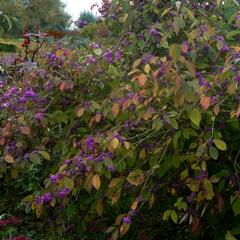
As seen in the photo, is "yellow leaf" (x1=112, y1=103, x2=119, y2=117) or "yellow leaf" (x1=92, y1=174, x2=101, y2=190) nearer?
A: "yellow leaf" (x1=92, y1=174, x2=101, y2=190)

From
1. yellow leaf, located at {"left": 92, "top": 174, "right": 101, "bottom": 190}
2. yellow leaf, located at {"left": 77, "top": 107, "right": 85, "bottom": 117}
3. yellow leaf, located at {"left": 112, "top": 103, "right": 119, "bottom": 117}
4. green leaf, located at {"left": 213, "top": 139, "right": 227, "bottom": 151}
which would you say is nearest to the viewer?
green leaf, located at {"left": 213, "top": 139, "right": 227, "bottom": 151}

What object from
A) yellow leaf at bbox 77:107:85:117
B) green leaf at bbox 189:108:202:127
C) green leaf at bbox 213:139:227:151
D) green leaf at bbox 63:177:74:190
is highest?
green leaf at bbox 189:108:202:127

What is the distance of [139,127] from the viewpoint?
226 cm

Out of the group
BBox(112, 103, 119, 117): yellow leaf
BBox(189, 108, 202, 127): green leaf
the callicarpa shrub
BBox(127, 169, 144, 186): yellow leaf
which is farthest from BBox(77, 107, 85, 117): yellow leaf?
BBox(189, 108, 202, 127): green leaf

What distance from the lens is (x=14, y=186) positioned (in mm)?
3867

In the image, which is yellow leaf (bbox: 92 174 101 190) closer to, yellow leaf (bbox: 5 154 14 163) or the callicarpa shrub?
the callicarpa shrub

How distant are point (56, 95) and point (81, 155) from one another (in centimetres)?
66

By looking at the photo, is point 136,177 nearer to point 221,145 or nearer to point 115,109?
point 115,109

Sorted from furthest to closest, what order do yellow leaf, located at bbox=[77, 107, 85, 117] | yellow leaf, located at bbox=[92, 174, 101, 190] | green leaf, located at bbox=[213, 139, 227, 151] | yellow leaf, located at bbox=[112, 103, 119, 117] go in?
yellow leaf, located at bbox=[77, 107, 85, 117], yellow leaf, located at bbox=[112, 103, 119, 117], yellow leaf, located at bbox=[92, 174, 101, 190], green leaf, located at bbox=[213, 139, 227, 151]

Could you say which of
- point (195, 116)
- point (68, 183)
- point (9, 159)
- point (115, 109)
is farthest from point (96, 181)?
point (9, 159)

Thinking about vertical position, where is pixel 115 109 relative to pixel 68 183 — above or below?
above

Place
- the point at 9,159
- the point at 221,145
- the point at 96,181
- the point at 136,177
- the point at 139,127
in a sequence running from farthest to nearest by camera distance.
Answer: the point at 9,159
the point at 139,127
the point at 136,177
the point at 96,181
the point at 221,145

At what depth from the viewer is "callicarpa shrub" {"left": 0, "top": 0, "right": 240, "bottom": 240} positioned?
6.72 ft

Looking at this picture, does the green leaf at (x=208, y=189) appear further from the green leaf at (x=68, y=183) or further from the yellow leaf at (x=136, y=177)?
the green leaf at (x=68, y=183)
